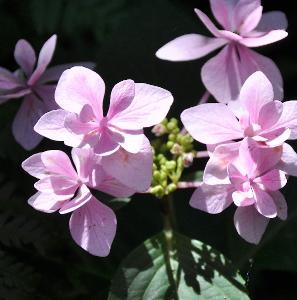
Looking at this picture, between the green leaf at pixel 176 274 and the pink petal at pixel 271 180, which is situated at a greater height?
the pink petal at pixel 271 180

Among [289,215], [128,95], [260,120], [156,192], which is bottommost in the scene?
[289,215]

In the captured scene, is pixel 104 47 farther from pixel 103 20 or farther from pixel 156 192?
pixel 156 192

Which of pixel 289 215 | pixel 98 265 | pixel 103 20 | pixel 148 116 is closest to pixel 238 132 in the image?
pixel 148 116

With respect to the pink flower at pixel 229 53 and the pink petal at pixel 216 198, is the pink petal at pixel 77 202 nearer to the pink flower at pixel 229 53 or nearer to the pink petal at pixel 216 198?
the pink petal at pixel 216 198

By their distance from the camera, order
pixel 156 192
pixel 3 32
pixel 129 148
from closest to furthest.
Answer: pixel 129 148, pixel 156 192, pixel 3 32

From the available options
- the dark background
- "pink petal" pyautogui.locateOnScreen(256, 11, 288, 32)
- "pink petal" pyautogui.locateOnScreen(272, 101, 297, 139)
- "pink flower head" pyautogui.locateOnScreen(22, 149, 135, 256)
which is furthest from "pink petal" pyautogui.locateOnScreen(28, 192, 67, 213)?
"pink petal" pyautogui.locateOnScreen(256, 11, 288, 32)

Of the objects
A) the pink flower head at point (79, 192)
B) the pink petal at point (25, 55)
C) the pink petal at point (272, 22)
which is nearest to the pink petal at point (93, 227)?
the pink flower head at point (79, 192)
